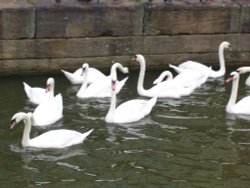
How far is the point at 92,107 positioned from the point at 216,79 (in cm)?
368

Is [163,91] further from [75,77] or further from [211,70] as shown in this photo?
[211,70]

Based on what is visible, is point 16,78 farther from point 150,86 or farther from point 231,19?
point 231,19

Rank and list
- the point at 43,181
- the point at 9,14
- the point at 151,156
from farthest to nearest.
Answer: the point at 9,14 → the point at 151,156 → the point at 43,181

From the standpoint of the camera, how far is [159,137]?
10938mm

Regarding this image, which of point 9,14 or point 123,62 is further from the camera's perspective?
point 123,62

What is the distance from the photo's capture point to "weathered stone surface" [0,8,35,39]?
14.3 m

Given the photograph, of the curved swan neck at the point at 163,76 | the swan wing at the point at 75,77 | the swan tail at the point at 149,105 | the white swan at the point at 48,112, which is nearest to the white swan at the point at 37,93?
the white swan at the point at 48,112

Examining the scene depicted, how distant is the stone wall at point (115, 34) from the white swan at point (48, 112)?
9.12 ft

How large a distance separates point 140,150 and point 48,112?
7.09 ft

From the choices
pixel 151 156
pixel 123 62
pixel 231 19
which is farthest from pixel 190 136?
pixel 231 19

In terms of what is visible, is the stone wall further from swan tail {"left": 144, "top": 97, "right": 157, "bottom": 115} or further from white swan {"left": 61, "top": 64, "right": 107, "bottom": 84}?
swan tail {"left": 144, "top": 97, "right": 157, "bottom": 115}

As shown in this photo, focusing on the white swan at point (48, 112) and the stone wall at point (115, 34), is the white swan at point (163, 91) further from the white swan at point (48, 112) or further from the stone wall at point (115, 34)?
the white swan at point (48, 112)

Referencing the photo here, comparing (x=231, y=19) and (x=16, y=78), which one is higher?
(x=231, y=19)

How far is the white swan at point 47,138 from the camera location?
10.3 meters
